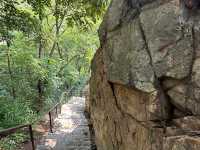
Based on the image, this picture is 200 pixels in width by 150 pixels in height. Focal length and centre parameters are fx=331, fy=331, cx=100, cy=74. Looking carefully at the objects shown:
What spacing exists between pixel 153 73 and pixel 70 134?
6.86 meters

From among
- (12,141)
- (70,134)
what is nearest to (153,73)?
(12,141)

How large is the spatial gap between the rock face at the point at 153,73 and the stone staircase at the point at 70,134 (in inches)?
156

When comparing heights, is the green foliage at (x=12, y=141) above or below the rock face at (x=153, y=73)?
below

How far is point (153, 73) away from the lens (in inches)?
178

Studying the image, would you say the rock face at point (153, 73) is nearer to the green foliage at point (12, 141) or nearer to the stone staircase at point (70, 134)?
the stone staircase at point (70, 134)

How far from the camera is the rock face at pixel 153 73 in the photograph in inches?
165

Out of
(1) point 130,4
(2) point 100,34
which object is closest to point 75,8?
(2) point 100,34

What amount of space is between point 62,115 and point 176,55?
1003 cm

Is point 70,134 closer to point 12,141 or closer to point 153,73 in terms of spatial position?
point 12,141

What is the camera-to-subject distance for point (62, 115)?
45.3ft

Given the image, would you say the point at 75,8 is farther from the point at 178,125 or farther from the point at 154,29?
the point at 178,125

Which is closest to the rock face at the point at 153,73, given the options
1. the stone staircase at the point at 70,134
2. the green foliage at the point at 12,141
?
the stone staircase at the point at 70,134

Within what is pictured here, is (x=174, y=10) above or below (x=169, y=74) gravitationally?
above

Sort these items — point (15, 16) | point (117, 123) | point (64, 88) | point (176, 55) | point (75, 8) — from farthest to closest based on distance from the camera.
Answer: point (64, 88)
point (75, 8)
point (15, 16)
point (117, 123)
point (176, 55)
